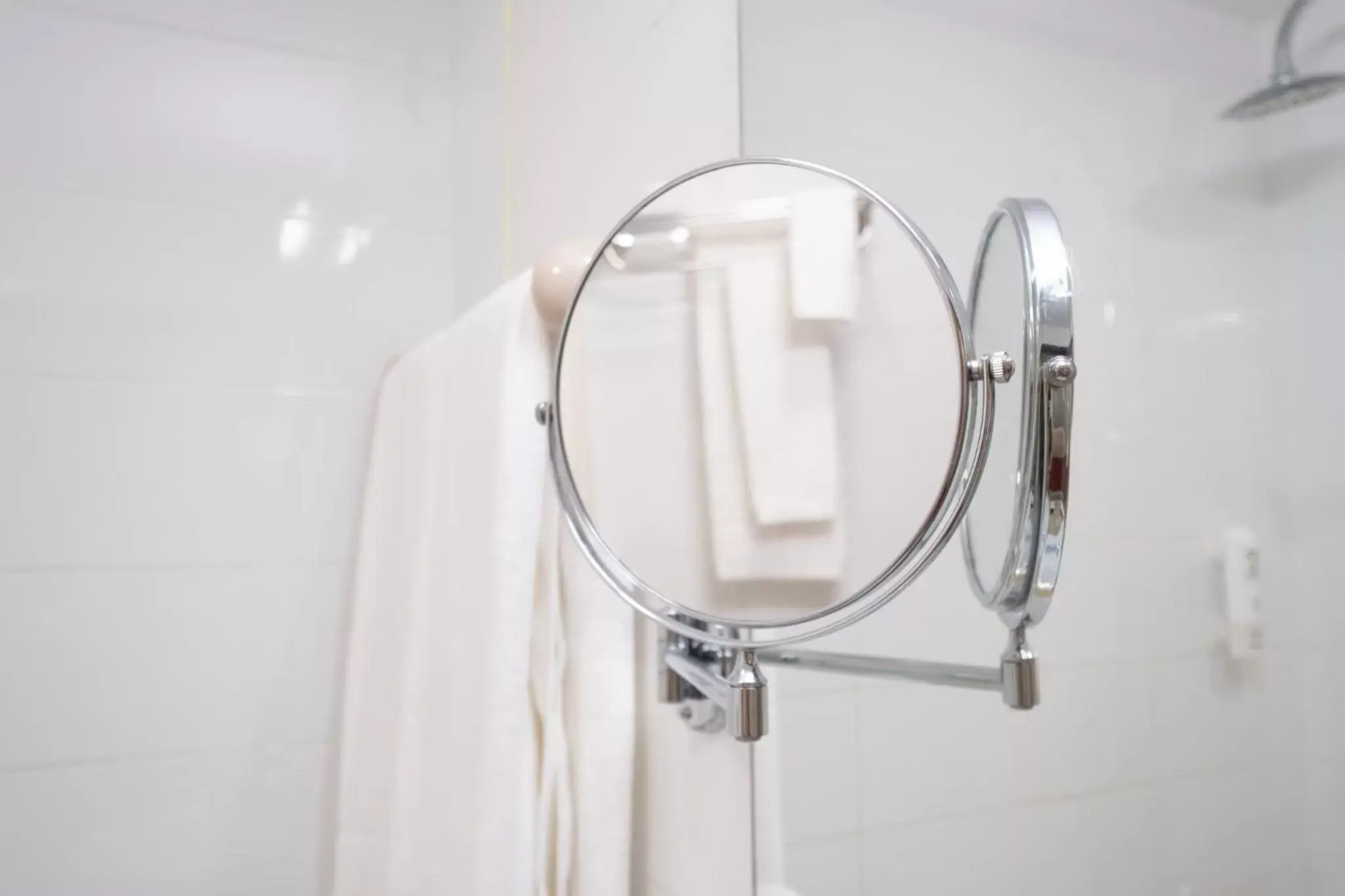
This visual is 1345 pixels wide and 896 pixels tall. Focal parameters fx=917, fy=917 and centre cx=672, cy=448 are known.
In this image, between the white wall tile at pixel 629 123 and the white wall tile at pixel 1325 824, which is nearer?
the white wall tile at pixel 1325 824

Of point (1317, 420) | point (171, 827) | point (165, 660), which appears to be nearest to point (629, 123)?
point (1317, 420)

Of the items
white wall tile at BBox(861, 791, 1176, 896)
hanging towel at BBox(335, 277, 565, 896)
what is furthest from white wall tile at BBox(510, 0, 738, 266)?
white wall tile at BBox(861, 791, 1176, 896)

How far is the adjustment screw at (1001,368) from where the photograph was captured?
0.43 metres

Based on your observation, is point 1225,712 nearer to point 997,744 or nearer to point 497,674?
point 997,744

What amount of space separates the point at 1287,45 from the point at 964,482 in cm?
24

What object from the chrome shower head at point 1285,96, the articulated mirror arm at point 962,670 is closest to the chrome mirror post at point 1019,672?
the articulated mirror arm at point 962,670

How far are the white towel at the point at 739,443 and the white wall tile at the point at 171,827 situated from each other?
0.92m

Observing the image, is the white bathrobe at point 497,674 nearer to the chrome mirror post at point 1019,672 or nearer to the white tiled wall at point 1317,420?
the chrome mirror post at point 1019,672

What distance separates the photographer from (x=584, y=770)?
709 millimetres

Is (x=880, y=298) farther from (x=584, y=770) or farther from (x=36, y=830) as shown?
(x=36, y=830)

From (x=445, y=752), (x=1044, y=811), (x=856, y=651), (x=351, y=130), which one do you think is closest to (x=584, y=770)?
(x=445, y=752)

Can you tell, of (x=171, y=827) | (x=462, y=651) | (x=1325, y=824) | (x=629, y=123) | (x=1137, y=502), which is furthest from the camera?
(x=171, y=827)

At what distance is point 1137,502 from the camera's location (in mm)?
498

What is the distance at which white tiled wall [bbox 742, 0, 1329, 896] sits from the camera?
0.42m
